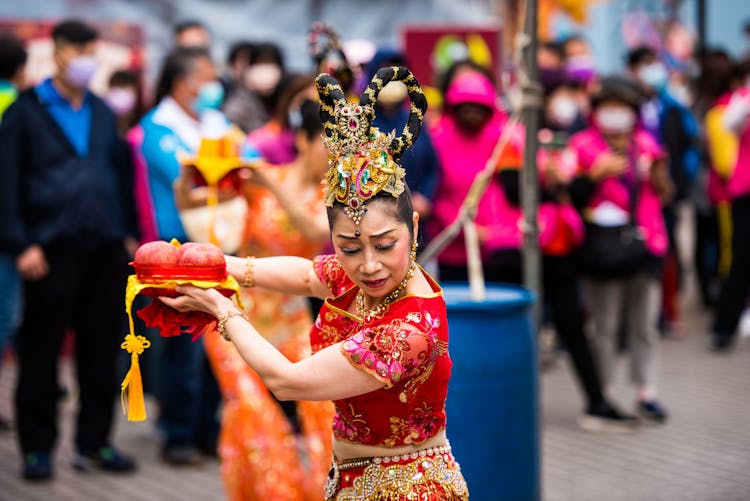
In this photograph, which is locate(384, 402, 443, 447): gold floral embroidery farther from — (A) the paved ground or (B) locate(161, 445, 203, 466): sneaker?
(B) locate(161, 445, 203, 466): sneaker

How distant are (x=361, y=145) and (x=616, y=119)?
4.43 meters

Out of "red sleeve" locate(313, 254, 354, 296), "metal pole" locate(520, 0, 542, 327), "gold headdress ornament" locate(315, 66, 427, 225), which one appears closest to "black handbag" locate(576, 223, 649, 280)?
"metal pole" locate(520, 0, 542, 327)

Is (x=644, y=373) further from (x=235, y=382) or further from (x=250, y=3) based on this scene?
(x=250, y=3)

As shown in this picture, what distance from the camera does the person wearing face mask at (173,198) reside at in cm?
647

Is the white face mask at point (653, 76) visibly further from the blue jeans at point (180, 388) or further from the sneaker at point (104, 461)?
the sneaker at point (104, 461)

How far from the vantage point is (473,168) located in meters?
7.37

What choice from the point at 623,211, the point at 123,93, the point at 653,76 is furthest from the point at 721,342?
the point at 123,93

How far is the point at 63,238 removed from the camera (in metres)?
6.43

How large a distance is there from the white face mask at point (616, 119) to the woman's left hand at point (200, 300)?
461 centimetres

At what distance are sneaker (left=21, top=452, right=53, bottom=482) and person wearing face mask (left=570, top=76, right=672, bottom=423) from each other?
130 inches

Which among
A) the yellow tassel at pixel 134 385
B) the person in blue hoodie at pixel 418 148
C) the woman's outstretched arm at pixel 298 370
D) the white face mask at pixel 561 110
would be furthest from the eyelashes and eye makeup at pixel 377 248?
Result: the white face mask at pixel 561 110

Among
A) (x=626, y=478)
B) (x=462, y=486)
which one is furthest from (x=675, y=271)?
(x=462, y=486)

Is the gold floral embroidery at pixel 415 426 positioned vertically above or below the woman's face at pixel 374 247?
below


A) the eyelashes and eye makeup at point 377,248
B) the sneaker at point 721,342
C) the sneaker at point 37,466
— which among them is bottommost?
the sneaker at point 721,342
